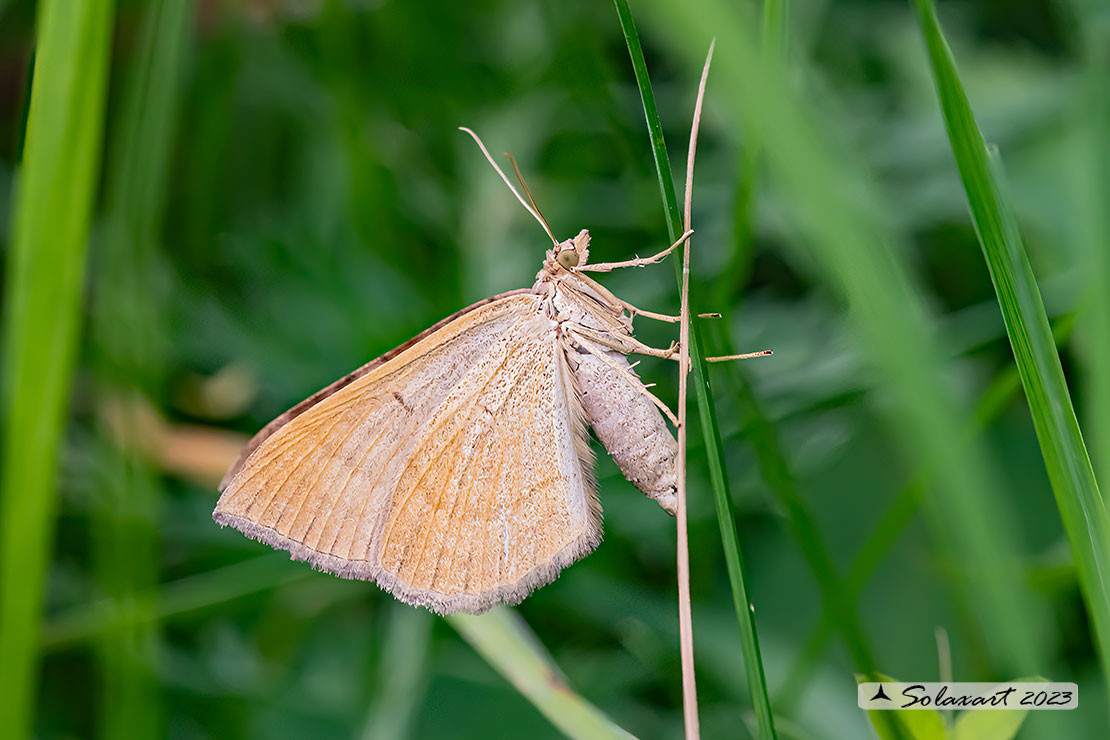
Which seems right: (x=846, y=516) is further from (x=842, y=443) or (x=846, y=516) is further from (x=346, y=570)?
(x=346, y=570)

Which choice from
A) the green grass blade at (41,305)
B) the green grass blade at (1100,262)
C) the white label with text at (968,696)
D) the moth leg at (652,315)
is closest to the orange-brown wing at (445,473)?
the moth leg at (652,315)

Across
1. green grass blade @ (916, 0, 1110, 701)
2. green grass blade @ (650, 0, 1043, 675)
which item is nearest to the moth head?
green grass blade @ (650, 0, 1043, 675)

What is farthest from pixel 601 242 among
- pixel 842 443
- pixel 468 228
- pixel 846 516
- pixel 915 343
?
pixel 915 343

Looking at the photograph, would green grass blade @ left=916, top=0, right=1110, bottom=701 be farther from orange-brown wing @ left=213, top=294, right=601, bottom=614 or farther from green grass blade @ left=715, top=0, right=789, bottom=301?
orange-brown wing @ left=213, top=294, right=601, bottom=614

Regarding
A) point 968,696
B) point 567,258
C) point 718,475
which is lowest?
point 968,696

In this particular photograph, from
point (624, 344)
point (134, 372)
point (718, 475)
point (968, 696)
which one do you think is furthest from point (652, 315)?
point (134, 372)

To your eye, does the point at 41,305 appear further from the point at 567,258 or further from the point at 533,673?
the point at 533,673

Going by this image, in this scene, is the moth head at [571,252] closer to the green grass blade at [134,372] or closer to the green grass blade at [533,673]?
the green grass blade at [533,673]
